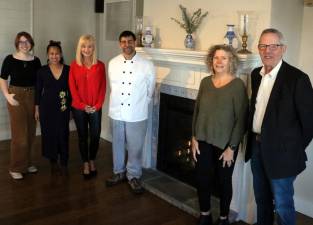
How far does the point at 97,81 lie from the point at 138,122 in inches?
22.3

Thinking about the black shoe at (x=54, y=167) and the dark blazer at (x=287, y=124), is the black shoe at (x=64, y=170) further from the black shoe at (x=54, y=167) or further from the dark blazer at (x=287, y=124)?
the dark blazer at (x=287, y=124)

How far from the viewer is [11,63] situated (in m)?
3.56

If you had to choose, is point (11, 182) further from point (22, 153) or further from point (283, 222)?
point (283, 222)

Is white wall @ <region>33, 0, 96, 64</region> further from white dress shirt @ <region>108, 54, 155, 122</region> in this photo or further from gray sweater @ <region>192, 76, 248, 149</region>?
gray sweater @ <region>192, 76, 248, 149</region>

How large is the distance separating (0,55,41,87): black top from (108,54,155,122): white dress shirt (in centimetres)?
82

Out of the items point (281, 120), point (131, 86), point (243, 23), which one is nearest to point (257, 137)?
point (281, 120)

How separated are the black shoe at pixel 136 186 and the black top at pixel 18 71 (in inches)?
52.9

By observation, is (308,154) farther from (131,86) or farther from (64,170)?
(64,170)

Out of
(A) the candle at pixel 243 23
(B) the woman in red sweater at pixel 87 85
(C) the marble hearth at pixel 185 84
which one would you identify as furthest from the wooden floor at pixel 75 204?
(A) the candle at pixel 243 23

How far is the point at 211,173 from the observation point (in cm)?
279

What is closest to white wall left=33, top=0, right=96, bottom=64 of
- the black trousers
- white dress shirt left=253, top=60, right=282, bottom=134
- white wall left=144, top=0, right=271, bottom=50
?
white wall left=144, top=0, right=271, bottom=50

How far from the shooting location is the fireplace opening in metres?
3.56

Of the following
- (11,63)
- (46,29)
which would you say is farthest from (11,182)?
(46,29)

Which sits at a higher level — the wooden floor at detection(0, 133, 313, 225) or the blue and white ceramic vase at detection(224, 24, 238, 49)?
the blue and white ceramic vase at detection(224, 24, 238, 49)
